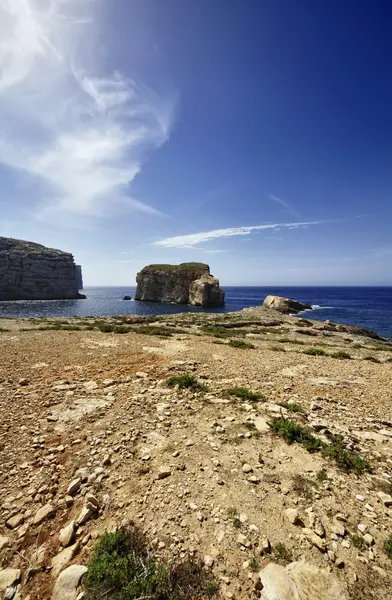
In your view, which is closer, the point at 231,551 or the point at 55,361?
the point at 231,551

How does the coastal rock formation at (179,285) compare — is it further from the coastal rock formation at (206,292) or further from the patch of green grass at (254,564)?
the patch of green grass at (254,564)

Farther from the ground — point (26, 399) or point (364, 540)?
point (26, 399)

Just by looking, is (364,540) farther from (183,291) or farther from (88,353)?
(183,291)

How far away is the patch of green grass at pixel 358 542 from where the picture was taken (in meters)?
4.05

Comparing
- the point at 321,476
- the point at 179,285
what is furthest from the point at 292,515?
the point at 179,285

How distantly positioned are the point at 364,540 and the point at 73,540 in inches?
186

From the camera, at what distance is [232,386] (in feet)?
34.6

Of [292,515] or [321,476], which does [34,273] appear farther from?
[292,515]

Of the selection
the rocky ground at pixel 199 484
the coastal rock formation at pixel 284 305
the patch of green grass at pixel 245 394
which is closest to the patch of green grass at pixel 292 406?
A: the rocky ground at pixel 199 484

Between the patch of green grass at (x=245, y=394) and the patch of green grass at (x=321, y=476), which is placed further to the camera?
the patch of green grass at (x=245, y=394)

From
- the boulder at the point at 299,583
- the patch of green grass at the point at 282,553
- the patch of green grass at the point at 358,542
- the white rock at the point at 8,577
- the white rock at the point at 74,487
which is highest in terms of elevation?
the white rock at the point at 74,487

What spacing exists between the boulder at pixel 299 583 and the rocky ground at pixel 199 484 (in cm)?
2

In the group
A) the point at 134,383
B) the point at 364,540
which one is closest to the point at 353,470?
the point at 364,540

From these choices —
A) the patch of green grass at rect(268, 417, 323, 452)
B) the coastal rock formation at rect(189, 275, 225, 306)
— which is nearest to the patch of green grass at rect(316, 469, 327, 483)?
the patch of green grass at rect(268, 417, 323, 452)
